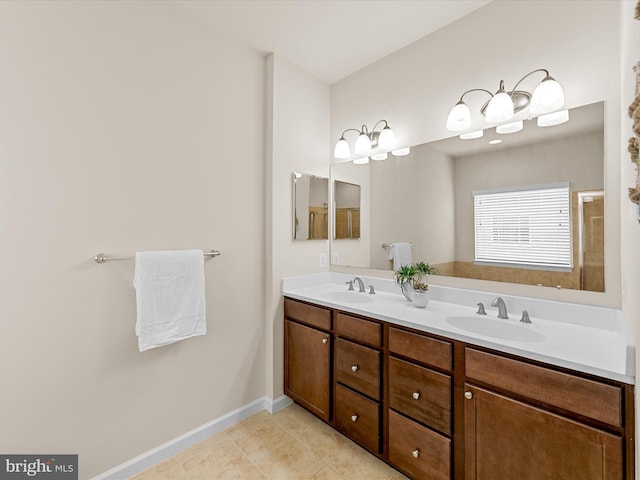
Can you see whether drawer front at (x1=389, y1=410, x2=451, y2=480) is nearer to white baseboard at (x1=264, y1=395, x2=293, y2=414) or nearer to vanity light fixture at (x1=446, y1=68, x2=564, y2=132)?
white baseboard at (x1=264, y1=395, x2=293, y2=414)

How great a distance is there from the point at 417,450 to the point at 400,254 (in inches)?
45.3

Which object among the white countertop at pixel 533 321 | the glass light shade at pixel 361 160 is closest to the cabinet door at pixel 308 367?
the white countertop at pixel 533 321

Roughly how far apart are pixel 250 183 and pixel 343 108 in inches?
41.2

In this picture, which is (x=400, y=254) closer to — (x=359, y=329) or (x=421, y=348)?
(x=359, y=329)

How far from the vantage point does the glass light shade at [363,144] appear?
7.57ft

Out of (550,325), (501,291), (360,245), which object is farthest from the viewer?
(360,245)

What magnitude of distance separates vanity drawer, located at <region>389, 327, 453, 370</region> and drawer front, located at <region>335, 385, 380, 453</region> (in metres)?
0.38

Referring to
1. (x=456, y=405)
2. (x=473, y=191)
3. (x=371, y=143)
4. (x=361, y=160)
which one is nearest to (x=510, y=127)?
(x=473, y=191)

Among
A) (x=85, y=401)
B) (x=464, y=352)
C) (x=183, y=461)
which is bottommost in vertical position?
(x=183, y=461)

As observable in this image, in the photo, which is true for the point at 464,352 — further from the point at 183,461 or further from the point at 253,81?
the point at 253,81

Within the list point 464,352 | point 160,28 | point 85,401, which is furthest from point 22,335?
point 464,352

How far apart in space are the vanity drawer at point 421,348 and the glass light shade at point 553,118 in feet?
3.99

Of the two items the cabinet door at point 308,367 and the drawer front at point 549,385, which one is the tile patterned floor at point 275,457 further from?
the drawer front at point 549,385

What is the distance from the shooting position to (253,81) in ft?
7.05
